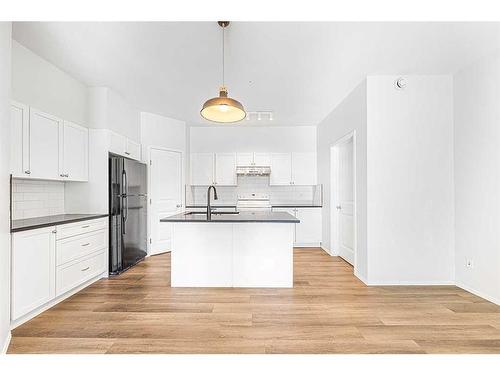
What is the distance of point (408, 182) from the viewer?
149 inches

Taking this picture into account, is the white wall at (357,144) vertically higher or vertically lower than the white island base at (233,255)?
higher

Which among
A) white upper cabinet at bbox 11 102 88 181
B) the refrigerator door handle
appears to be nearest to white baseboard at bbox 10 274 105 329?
the refrigerator door handle

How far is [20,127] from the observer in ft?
9.64

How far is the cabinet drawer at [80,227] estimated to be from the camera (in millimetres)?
3154

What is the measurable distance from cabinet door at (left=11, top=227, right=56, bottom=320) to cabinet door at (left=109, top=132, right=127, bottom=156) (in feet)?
5.62

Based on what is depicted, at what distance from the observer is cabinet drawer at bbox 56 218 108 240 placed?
315 centimetres

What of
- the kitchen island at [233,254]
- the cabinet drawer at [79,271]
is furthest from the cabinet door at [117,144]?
the kitchen island at [233,254]

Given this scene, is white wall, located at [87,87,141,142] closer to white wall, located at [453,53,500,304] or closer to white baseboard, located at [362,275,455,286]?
white baseboard, located at [362,275,455,286]

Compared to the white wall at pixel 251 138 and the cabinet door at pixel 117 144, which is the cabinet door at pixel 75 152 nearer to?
the cabinet door at pixel 117 144

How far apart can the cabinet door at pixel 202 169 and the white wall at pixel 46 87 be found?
270 cm

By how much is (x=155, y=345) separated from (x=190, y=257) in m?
1.49

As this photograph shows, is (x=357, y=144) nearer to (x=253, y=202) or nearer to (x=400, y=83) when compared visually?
(x=400, y=83)

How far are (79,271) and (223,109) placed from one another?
2.48m
